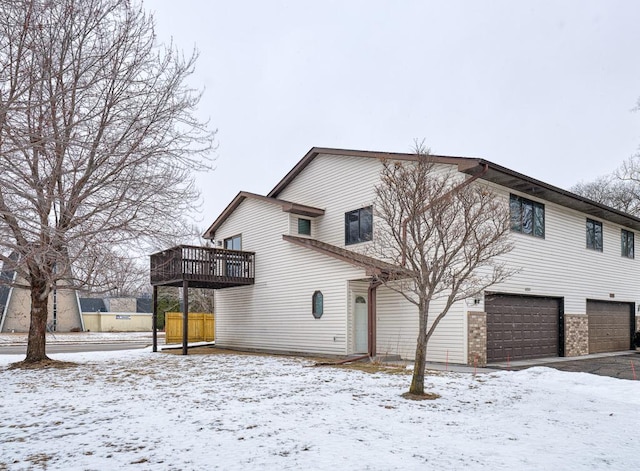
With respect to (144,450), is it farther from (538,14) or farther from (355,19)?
(538,14)

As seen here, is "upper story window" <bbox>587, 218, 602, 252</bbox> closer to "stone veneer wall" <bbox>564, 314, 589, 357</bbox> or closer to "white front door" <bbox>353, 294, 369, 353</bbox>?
"stone veneer wall" <bbox>564, 314, 589, 357</bbox>

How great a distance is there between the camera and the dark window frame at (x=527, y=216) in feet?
51.1

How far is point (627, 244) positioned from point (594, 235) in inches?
142

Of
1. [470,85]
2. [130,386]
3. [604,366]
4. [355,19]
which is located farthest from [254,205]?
[470,85]

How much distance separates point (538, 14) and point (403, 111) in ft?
147

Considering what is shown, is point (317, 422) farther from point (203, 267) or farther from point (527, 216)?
point (203, 267)

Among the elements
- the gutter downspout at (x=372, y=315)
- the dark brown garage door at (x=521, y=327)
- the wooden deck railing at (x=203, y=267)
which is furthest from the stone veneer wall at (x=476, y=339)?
the wooden deck railing at (x=203, y=267)

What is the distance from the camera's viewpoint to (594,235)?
19688 millimetres

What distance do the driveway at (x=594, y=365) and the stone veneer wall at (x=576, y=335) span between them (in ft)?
1.74

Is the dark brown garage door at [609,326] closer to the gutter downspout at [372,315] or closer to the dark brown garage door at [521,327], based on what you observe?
the dark brown garage door at [521,327]

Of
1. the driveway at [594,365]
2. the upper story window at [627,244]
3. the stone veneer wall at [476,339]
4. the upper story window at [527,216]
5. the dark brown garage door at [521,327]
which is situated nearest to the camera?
the driveway at [594,365]

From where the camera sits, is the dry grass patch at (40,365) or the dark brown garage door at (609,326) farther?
the dark brown garage door at (609,326)

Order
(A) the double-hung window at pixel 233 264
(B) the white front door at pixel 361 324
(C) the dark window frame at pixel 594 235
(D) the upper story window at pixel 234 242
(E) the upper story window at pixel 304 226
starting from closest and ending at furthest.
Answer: (B) the white front door at pixel 361 324 < (E) the upper story window at pixel 304 226 < (C) the dark window frame at pixel 594 235 < (A) the double-hung window at pixel 233 264 < (D) the upper story window at pixel 234 242

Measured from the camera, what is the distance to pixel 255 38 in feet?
72.9
